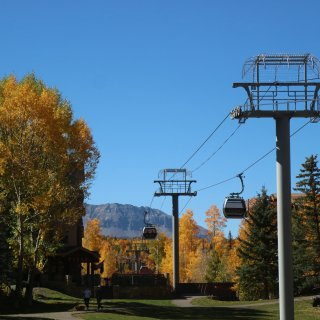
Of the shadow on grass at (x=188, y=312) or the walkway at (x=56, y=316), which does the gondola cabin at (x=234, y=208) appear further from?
the walkway at (x=56, y=316)

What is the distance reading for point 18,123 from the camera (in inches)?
1518

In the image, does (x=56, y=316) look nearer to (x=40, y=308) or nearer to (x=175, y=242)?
(x=40, y=308)

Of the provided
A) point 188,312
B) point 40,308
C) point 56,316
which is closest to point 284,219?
point 56,316

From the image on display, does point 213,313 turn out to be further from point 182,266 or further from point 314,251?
point 182,266

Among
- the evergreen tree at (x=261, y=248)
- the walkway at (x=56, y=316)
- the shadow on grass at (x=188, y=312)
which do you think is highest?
the evergreen tree at (x=261, y=248)

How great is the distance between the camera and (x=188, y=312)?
40219 mm

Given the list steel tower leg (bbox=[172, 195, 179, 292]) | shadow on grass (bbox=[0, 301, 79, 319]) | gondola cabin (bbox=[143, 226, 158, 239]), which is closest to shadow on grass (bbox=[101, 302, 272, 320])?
shadow on grass (bbox=[0, 301, 79, 319])

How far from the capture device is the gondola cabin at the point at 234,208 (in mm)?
24391

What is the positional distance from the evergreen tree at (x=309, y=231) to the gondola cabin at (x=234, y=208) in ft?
100

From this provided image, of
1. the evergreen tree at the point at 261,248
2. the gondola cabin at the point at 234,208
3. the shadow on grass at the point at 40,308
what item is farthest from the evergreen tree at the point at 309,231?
the gondola cabin at the point at 234,208

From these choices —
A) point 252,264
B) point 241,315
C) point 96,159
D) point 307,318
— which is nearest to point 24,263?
point 96,159

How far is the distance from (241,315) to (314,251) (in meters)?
17.5

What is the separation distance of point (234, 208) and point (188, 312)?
17546mm

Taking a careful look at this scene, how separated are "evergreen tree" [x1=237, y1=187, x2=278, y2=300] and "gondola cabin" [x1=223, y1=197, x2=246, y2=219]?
33.8 meters
